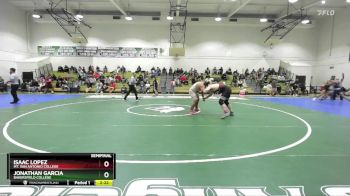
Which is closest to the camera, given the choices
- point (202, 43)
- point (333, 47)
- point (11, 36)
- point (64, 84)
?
point (64, 84)

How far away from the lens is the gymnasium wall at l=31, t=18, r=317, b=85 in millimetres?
30234

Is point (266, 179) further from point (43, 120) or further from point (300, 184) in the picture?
point (43, 120)

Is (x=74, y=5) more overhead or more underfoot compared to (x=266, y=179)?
more overhead

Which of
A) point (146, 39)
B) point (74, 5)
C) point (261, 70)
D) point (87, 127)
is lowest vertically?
point (87, 127)

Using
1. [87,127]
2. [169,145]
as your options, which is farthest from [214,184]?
[87,127]

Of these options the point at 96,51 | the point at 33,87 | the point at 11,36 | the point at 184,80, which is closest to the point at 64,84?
the point at 33,87

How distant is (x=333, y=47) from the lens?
1101 inches

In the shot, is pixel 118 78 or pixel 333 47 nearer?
Answer: pixel 118 78

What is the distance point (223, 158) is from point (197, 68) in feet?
86.7

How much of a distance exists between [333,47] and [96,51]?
2687 cm

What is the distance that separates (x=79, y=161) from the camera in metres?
2.17
